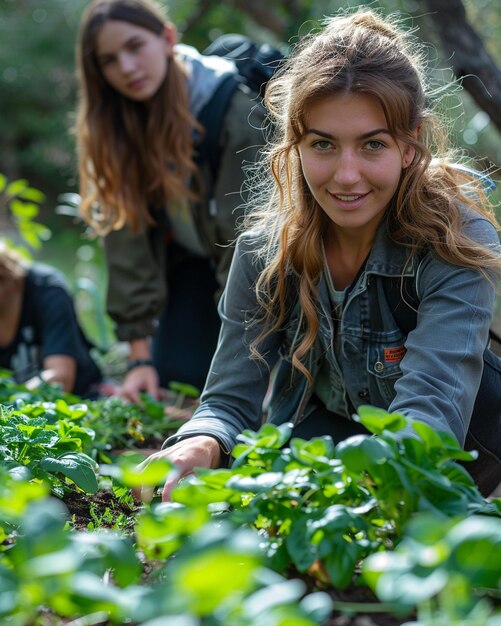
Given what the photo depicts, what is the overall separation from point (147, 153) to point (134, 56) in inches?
13.9

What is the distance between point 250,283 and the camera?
2.22 meters

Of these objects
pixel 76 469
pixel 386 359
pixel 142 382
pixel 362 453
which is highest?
pixel 362 453

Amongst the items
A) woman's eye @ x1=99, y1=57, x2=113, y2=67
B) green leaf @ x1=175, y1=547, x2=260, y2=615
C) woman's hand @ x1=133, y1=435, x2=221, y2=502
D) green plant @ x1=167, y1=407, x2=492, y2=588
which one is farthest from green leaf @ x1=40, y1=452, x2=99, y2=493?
woman's eye @ x1=99, y1=57, x2=113, y2=67

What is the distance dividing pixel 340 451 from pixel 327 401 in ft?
3.55

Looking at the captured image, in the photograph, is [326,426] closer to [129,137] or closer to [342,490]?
[342,490]

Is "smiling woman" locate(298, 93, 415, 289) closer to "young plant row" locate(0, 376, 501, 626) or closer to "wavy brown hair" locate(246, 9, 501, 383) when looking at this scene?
"wavy brown hair" locate(246, 9, 501, 383)

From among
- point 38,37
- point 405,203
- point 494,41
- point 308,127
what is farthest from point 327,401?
point 38,37

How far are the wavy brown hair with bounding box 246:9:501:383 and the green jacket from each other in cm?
106

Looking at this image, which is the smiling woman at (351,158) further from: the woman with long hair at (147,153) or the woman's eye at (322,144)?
the woman with long hair at (147,153)

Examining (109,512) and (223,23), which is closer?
(109,512)

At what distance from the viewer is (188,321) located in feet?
13.2

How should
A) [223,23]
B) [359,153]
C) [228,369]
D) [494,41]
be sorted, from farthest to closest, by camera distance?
[223,23], [494,41], [228,369], [359,153]

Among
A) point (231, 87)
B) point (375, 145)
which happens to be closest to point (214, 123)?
point (231, 87)

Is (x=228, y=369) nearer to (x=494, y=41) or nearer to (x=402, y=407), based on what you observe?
(x=402, y=407)
